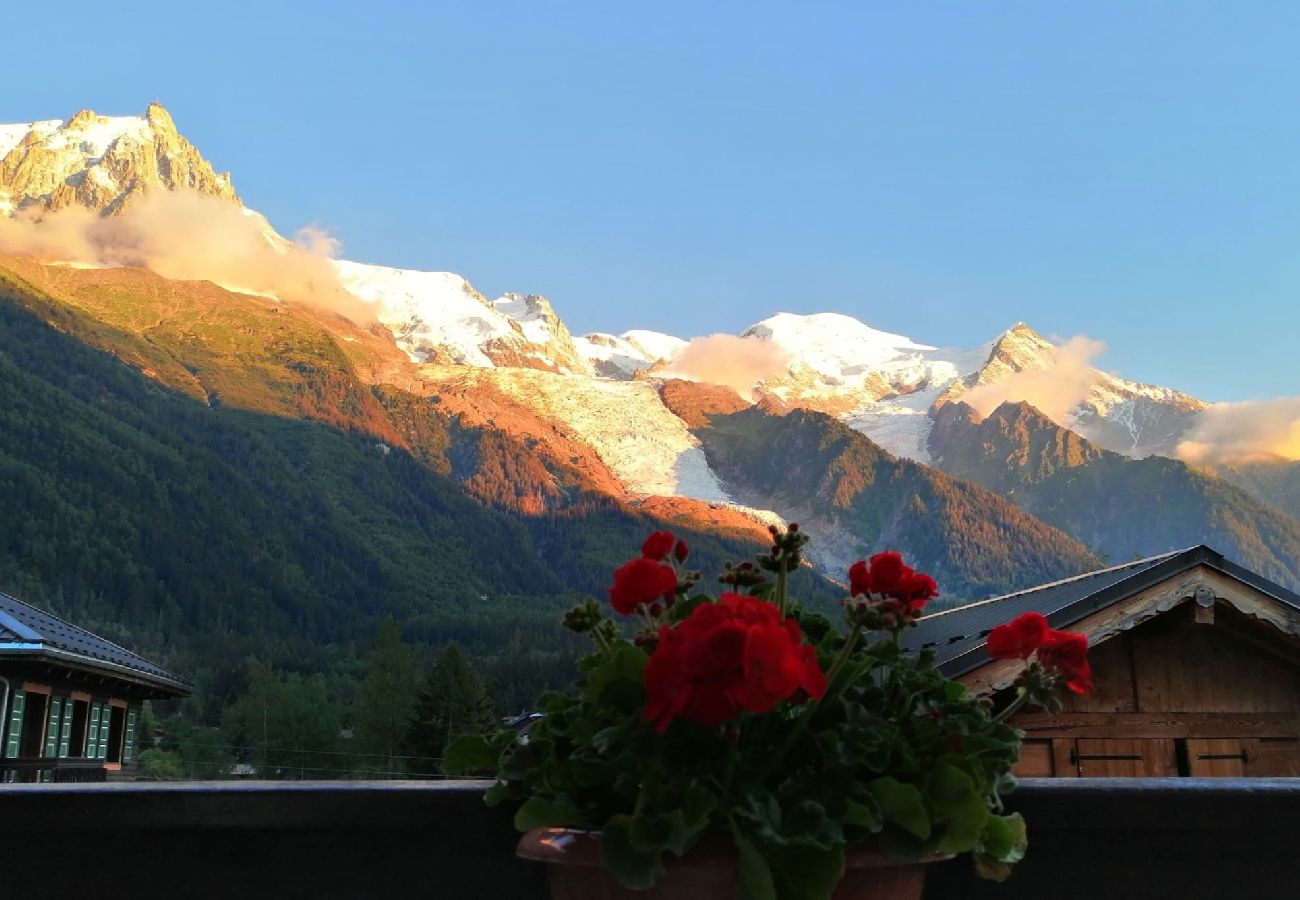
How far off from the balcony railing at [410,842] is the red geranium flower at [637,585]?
75 cm

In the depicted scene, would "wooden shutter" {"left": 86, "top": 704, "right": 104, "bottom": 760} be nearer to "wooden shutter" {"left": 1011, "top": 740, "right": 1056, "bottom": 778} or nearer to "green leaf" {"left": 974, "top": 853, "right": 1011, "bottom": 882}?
"wooden shutter" {"left": 1011, "top": 740, "right": 1056, "bottom": 778}

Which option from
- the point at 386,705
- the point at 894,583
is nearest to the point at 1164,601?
the point at 894,583

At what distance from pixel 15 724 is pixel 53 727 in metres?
1.38

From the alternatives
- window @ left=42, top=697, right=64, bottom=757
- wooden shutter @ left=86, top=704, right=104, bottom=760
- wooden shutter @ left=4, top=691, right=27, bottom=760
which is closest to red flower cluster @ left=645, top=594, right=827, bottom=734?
wooden shutter @ left=4, top=691, right=27, bottom=760

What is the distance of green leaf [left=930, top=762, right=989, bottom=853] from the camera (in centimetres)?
127

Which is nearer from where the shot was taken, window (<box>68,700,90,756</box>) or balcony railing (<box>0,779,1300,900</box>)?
balcony railing (<box>0,779,1300,900</box>)

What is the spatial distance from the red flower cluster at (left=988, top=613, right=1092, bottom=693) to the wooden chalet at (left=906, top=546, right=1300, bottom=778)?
221 inches

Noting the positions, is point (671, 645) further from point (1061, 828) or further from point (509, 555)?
point (509, 555)

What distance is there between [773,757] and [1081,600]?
20.8 ft

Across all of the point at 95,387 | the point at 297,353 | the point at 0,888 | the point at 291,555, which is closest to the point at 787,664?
the point at 0,888

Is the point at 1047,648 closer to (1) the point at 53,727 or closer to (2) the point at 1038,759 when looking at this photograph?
(2) the point at 1038,759

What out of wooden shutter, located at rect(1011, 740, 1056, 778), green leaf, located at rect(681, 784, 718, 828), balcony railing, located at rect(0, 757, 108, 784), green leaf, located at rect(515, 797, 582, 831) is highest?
green leaf, located at rect(681, 784, 718, 828)

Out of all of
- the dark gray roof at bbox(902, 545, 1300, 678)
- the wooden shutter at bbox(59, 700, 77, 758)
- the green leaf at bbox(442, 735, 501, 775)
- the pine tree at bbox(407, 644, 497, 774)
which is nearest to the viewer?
the green leaf at bbox(442, 735, 501, 775)

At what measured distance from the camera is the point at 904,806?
1.24m
